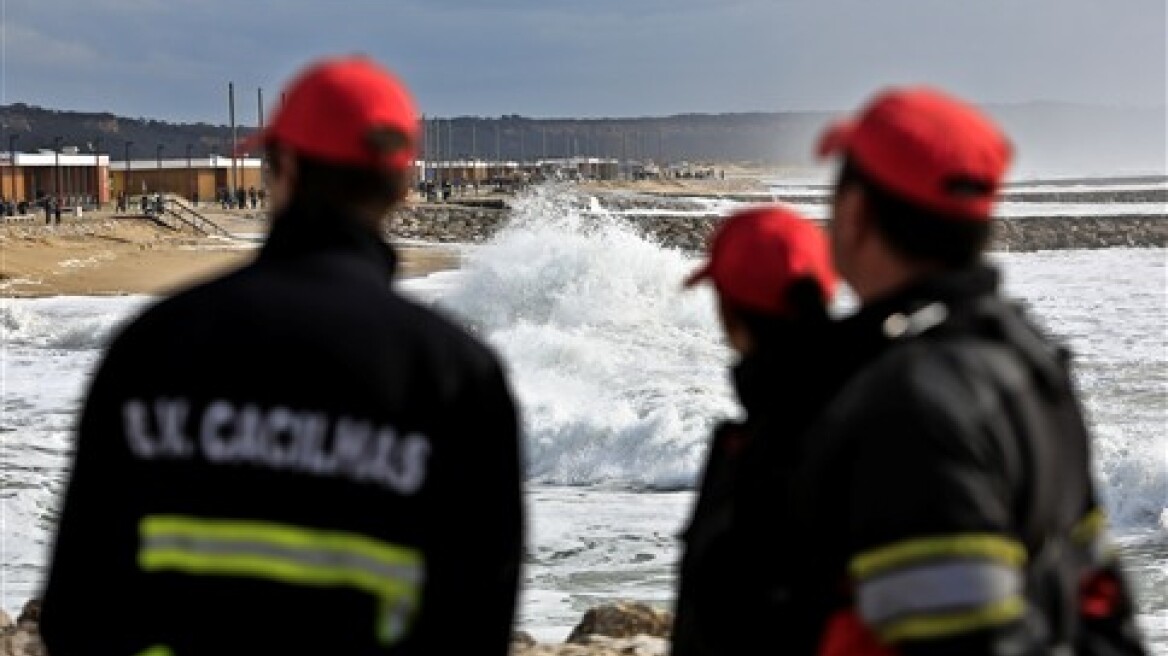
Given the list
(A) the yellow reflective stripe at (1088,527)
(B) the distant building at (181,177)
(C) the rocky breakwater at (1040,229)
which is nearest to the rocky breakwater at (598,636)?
(A) the yellow reflective stripe at (1088,527)

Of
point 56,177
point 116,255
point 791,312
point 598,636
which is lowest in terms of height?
point 116,255

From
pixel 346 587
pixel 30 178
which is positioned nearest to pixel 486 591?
pixel 346 587

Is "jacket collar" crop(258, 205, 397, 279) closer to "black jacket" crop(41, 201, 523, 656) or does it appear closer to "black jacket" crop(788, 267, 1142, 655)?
"black jacket" crop(41, 201, 523, 656)

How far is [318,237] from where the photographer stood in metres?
2.24

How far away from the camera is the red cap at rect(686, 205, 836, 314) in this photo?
2836 mm

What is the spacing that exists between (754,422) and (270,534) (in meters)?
Result: 0.84

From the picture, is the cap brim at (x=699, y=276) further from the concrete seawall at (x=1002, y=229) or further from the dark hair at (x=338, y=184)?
the concrete seawall at (x=1002, y=229)

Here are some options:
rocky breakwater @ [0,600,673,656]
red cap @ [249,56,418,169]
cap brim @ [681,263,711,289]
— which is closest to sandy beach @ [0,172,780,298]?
rocky breakwater @ [0,600,673,656]

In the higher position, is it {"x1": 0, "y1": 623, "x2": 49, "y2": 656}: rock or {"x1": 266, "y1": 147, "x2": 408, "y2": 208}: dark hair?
{"x1": 266, "y1": 147, "x2": 408, "y2": 208}: dark hair

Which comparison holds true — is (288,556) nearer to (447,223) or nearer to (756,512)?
(756,512)

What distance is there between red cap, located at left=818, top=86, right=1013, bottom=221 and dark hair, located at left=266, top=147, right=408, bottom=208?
2.05 feet

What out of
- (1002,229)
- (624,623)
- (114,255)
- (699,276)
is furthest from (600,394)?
(1002,229)

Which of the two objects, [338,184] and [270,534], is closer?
[270,534]

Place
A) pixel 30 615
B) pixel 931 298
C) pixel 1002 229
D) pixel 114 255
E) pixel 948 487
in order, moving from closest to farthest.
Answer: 1. pixel 948 487
2. pixel 931 298
3. pixel 30 615
4. pixel 114 255
5. pixel 1002 229
